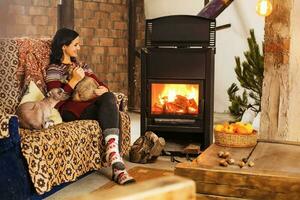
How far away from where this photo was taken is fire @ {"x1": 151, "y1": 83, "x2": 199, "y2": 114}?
385 cm

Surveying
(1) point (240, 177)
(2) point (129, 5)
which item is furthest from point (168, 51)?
(2) point (129, 5)

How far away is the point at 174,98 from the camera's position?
3887 millimetres

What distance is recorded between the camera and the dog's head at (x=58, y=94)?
10.2 feet

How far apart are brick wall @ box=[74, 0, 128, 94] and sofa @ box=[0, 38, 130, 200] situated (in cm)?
263

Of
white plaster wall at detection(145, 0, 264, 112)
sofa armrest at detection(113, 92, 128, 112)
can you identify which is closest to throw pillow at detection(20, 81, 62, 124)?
sofa armrest at detection(113, 92, 128, 112)

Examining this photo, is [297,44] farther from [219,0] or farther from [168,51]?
[219,0]

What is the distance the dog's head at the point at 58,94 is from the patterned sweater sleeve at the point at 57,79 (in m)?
0.03

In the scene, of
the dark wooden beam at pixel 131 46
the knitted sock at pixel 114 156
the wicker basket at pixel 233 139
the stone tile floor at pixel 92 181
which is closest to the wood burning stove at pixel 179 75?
the stone tile floor at pixel 92 181

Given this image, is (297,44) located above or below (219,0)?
below

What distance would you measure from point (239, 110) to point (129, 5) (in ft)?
7.15

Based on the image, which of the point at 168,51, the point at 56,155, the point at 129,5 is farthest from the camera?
the point at 129,5

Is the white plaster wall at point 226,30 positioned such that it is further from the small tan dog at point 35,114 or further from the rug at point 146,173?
the small tan dog at point 35,114

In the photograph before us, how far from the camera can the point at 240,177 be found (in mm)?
1877

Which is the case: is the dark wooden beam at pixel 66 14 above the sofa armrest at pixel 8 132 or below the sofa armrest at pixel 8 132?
above
